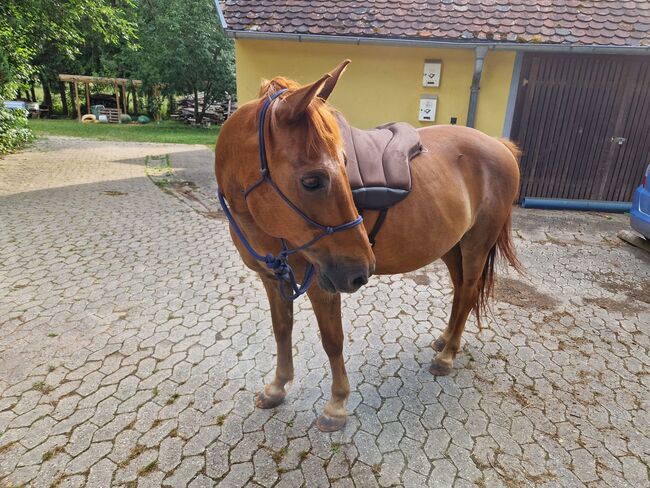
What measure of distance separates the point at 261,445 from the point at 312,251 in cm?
131

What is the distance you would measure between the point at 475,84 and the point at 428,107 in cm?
85

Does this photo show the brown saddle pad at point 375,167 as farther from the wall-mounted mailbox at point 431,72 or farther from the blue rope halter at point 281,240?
the wall-mounted mailbox at point 431,72

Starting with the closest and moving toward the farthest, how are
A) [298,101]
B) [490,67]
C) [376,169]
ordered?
[298,101] < [376,169] < [490,67]

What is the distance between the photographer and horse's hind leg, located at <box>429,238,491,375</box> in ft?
8.89

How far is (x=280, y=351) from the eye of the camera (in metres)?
2.46

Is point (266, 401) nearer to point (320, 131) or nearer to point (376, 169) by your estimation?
point (376, 169)

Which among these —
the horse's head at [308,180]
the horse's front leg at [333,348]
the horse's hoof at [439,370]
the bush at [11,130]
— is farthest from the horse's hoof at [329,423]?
the bush at [11,130]

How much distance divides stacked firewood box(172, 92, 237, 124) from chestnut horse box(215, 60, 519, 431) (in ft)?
73.3

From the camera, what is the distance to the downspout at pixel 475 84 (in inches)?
253

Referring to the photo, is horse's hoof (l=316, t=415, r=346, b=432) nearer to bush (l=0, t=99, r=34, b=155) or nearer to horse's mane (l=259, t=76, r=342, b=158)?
horse's mane (l=259, t=76, r=342, b=158)

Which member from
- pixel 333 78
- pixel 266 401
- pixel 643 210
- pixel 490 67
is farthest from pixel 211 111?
pixel 333 78

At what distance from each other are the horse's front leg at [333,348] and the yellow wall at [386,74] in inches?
234

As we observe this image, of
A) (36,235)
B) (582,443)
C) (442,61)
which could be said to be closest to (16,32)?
(36,235)

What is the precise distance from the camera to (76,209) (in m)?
6.43
